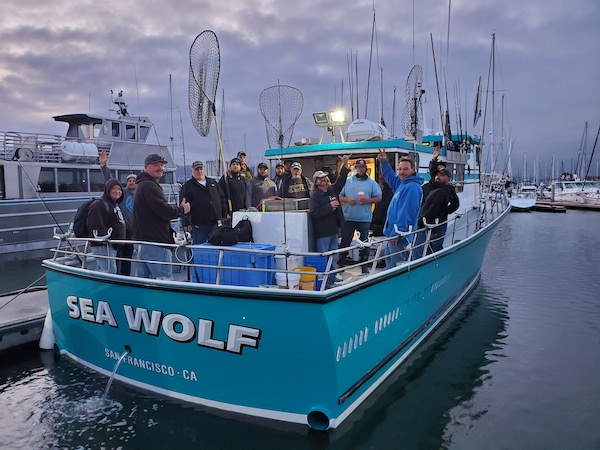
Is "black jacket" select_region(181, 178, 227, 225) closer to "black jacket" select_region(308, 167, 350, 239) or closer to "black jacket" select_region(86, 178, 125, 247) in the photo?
"black jacket" select_region(86, 178, 125, 247)

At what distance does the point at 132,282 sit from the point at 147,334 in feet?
1.91

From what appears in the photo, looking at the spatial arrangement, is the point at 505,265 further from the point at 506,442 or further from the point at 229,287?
the point at 229,287

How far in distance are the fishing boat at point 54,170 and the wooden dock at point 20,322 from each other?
7494 mm

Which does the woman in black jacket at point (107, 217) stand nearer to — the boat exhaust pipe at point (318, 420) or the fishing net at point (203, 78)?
the fishing net at point (203, 78)

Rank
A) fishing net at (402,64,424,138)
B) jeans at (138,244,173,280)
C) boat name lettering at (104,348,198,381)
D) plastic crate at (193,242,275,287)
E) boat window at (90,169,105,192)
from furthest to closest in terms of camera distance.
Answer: boat window at (90,169,105,192) < fishing net at (402,64,424,138) < jeans at (138,244,173,280) < plastic crate at (193,242,275,287) < boat name lettering at (104,348,198,381)

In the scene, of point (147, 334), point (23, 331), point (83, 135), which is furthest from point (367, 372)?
point (83, 135)

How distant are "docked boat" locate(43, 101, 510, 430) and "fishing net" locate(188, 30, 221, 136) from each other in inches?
64.7

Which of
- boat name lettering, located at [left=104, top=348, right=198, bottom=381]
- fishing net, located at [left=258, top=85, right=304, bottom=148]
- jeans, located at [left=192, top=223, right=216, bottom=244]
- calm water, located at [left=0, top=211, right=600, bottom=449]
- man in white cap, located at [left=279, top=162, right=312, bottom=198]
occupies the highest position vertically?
fishing net, located at [left=258, top=85, right=304, bottom=148]

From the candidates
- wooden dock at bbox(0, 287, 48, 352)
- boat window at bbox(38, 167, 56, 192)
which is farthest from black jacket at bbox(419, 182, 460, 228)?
boat window at bbox(38, 167, 56, 192)

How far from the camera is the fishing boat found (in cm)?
1634

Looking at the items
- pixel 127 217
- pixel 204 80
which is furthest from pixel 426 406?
pixel 127 217

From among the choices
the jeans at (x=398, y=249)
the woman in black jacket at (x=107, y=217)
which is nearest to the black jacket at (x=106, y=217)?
the woman in black jacket at (x=107, y=217)

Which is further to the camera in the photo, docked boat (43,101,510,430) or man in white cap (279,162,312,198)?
man in white cap (279,162,312,198)

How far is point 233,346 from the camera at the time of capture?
439cm
